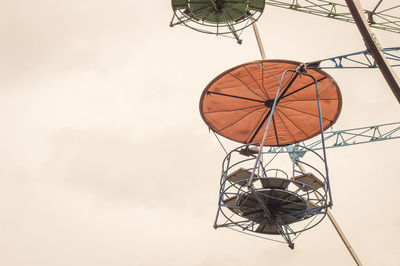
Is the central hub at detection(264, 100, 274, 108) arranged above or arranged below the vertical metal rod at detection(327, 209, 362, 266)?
above

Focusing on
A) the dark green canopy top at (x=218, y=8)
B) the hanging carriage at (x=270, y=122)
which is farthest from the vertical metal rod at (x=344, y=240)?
the dark green canopy top at (x=218, y=8)

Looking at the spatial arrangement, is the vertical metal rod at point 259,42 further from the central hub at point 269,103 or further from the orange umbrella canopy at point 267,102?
the central hub at point 269,103

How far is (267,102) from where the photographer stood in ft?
40.9

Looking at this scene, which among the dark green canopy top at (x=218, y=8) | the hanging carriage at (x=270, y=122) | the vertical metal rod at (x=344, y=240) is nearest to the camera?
the hanging carriage at (x=270, y=122)

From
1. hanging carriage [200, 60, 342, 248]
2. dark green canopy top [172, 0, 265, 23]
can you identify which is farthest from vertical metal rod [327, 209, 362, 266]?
dark green canopy top [172, 0, 265, 23]

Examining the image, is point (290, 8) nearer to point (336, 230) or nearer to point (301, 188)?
point (336, 230)

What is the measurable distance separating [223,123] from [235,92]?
5.11 ft

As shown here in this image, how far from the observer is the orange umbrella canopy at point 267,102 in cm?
1129

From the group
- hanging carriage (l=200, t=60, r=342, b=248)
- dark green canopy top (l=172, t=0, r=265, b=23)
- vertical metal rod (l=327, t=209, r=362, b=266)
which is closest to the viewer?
hanging carriage (l=200, t=60, r=342, b=248)

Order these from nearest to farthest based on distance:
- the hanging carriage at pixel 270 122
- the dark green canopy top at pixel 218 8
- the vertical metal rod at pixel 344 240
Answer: the hanging carriage at pixel 270 122 < the vertical metal rod at pixel 344 240 < the dark green canopy top at pixel 218 8

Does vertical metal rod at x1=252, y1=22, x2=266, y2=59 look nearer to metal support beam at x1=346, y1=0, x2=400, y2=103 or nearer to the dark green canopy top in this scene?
the dark green canopy top

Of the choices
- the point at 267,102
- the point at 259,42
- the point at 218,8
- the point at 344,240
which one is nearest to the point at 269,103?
the point at 267,102

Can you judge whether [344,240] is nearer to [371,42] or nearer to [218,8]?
[371,42]

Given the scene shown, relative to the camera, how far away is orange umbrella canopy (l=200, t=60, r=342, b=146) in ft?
37.0
